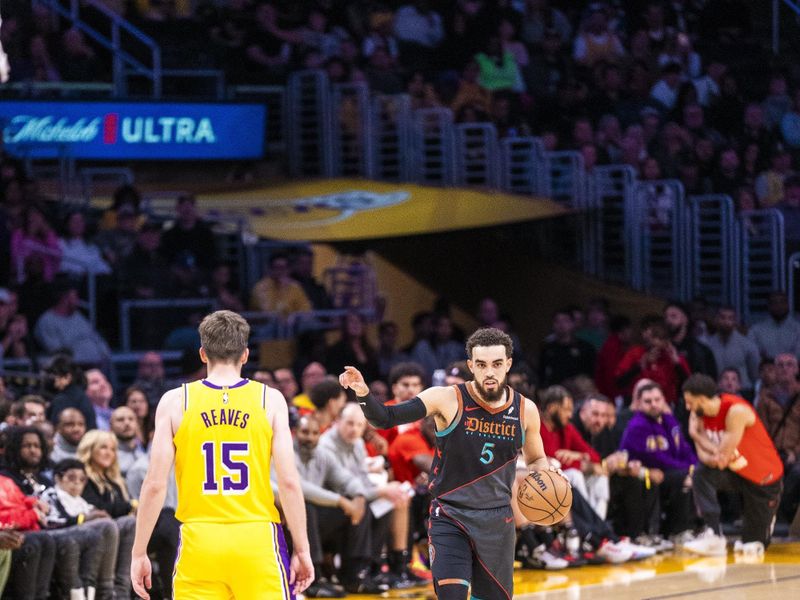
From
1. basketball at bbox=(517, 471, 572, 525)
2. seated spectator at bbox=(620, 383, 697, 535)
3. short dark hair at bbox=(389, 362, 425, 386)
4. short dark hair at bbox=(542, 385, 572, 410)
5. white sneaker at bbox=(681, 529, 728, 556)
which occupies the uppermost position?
basketball at bbox=(517, 471, 572, 525)

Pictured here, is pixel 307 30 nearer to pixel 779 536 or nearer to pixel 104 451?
pixel 779 536

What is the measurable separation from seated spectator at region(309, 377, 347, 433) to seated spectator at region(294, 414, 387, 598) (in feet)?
0.94

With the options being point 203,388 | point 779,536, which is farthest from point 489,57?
point 203,388

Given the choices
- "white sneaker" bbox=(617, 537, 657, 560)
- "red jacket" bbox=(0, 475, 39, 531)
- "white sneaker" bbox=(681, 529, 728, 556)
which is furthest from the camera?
"white sneaker" bbox=(681, 529, 728, 556)

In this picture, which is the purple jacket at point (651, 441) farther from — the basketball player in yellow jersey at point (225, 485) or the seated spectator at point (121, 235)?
the basketball player in yellow jersey at point (225, 485)

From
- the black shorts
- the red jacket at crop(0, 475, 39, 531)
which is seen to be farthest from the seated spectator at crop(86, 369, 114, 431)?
the black shorts

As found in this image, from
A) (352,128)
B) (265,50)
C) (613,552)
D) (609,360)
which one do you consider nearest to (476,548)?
(613,552)

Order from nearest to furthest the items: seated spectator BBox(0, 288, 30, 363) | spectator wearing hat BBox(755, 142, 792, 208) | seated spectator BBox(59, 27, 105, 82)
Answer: seated spectator BBox(0, 288, 30, 363) < seated spectator BBox(59, 27, 105, 82) < spectator wearing hat BBox(755, 142, 792, 208)

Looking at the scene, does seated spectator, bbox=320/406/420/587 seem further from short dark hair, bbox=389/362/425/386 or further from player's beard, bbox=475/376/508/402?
player's beard, bbox=475/376/508/402

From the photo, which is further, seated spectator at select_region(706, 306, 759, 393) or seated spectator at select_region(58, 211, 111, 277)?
seated spectator at select_region(706, 306, 759, 393)

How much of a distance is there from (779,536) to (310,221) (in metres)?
6.90

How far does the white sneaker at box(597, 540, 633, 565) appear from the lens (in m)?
13.2

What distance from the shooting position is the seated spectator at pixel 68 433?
37.7ft

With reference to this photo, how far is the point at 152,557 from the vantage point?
11266 millimetres
